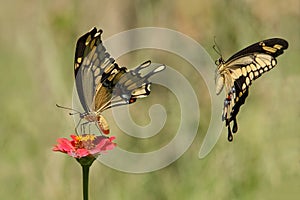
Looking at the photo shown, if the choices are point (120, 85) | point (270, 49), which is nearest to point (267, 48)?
point (270, 49)

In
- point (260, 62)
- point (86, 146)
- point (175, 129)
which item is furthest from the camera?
point (175, 129)

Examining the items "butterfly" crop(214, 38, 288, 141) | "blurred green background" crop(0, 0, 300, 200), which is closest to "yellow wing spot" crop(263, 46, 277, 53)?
"butterfly" crop(214, 38, 288, 141)

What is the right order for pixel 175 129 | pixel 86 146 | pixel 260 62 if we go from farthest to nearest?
1. pixel 175 129
2. pixel 260 62
3. pixel 86 146

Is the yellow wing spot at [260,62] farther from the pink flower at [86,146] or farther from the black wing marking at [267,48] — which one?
the pink flower at [86,146]

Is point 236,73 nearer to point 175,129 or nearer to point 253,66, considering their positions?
point 253,66

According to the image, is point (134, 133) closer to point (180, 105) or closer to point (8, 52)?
point (180, 105)

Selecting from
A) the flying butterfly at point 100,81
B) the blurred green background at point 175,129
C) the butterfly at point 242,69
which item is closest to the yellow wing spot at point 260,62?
the butterfly at point 242,69

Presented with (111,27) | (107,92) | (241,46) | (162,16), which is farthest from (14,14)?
(107,92)
